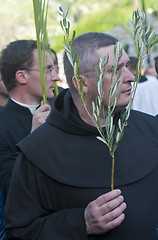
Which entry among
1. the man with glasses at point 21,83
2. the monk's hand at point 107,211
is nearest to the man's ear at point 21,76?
the man with glasses at point 21,83

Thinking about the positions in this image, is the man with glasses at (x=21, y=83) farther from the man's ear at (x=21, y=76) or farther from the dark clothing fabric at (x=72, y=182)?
the dark clothing fabric at (x=72, y=182)

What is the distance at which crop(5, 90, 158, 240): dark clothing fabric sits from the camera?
2.34 meters

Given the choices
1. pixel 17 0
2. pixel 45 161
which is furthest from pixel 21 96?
pixel 17 0

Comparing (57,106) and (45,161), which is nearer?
(45,161)

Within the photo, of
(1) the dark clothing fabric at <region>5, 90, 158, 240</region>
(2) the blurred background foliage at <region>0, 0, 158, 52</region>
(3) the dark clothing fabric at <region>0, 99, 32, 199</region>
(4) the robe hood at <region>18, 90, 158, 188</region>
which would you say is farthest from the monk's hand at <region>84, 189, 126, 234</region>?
(2) the blurred background foliage at <region>0, 0, 158, 52</region>

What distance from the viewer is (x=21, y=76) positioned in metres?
Answer: 3.91

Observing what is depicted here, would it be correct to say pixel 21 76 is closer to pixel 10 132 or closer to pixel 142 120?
pixel 10 132

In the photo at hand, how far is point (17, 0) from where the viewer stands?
91125 mm

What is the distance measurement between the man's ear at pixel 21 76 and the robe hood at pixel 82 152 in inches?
49.3

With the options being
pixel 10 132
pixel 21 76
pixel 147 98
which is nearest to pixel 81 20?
pixel 147 98

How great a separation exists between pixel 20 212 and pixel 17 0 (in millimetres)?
93336

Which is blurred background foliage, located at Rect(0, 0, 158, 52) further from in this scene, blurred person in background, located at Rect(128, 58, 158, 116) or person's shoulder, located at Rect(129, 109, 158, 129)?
blurred person in background, located at Rect(128, 58, 158, 116)

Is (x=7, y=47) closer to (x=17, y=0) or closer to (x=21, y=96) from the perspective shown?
(x=21, y=96)

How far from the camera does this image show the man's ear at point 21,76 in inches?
153
